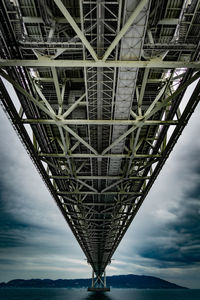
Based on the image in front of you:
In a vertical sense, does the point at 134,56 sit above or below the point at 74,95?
below

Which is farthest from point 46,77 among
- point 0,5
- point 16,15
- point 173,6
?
point 173,6

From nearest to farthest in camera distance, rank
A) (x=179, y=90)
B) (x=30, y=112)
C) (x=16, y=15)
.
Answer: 1. (x=16, y=15)
2. (x=179, y=90)
3. (x=30, y=112)

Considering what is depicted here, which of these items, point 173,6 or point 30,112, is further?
point 30,112

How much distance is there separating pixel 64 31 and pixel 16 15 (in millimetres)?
2103

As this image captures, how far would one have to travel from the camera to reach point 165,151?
15.1 meters

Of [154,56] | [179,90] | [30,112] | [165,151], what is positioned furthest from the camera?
[165,151]

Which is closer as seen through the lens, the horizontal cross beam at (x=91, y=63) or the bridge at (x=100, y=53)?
the bridge at (x=100, y=53)

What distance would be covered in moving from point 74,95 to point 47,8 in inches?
196

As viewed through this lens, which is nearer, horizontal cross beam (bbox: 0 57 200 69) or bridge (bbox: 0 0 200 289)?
bridge (bbox: 0 0 200 289)

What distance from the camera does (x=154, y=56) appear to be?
9234 mm

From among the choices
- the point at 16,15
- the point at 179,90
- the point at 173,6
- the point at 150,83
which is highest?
the point at 150,83

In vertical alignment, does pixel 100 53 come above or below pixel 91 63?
above

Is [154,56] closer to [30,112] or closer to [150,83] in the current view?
[150,83]

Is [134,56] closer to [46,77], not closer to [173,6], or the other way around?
[173,6]
